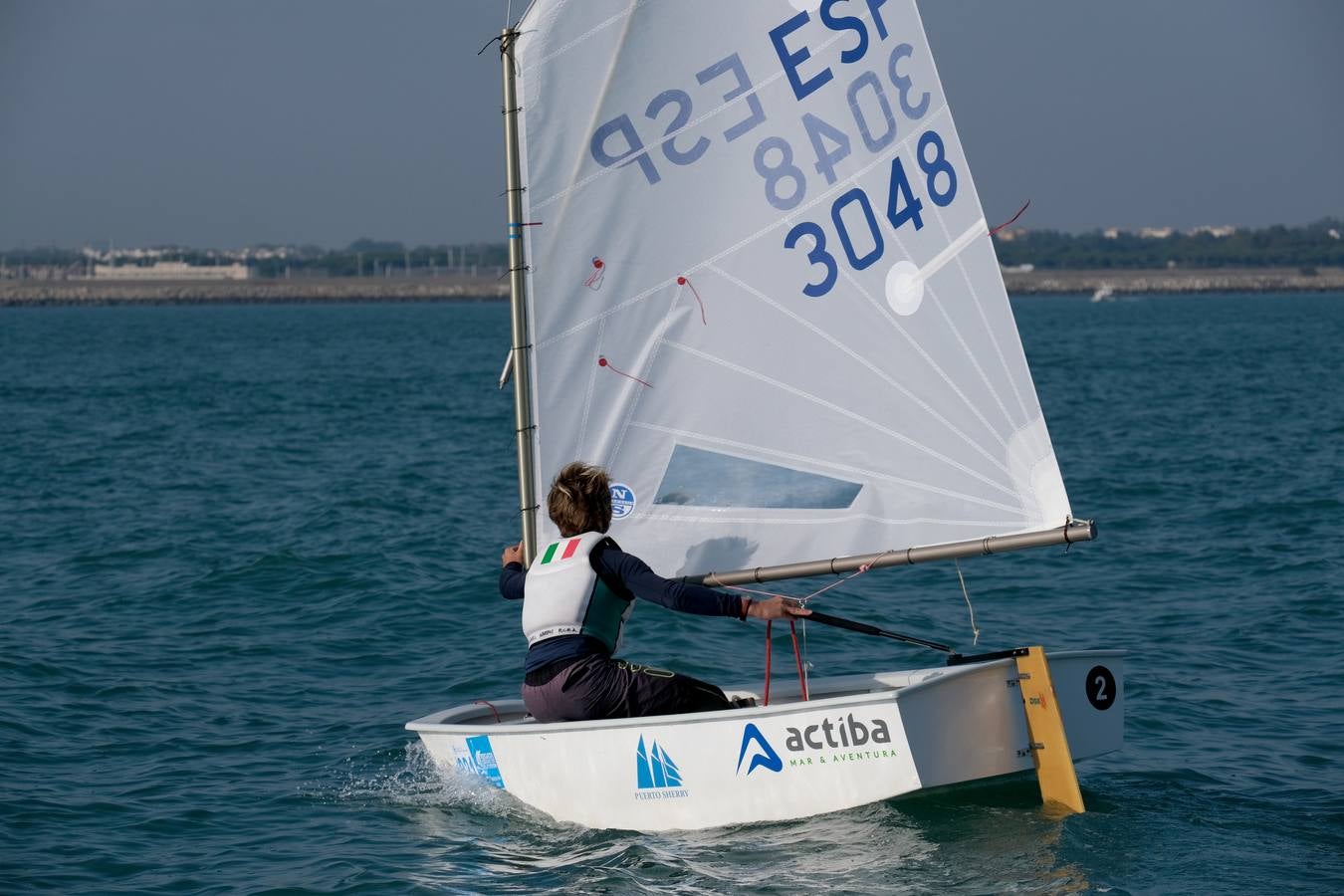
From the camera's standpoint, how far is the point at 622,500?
6.15m

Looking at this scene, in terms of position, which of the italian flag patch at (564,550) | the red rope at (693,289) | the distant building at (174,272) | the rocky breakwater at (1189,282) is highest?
the distant building at (174,272)

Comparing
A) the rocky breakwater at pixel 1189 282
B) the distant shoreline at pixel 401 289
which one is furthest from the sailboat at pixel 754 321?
the distant shoreline at pixel 401 289

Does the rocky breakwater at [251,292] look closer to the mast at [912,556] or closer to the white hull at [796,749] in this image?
the mast at [912,556]

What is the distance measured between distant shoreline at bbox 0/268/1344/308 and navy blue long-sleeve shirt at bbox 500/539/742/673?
12090 centimetres

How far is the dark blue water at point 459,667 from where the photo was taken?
17.7 ft

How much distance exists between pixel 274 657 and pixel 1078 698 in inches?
195

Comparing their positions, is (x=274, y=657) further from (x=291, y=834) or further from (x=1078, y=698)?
(x=1078, y=698)

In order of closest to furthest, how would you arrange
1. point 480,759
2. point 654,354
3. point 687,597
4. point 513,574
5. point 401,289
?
point 687,597, point 480,759, point 513,574, point 654,354, point 401,289

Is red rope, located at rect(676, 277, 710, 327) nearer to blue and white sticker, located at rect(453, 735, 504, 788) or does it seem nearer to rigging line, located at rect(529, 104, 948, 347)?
rigging line, located at rect(529, 104, 948, 347)

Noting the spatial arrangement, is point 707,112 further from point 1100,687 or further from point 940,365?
point 1100,687

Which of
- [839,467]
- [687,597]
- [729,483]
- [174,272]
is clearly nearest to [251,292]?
[174,272]

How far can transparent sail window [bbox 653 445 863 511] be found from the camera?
6125 millimetres

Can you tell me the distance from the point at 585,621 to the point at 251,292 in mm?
135596

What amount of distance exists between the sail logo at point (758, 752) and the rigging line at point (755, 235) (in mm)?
1709
